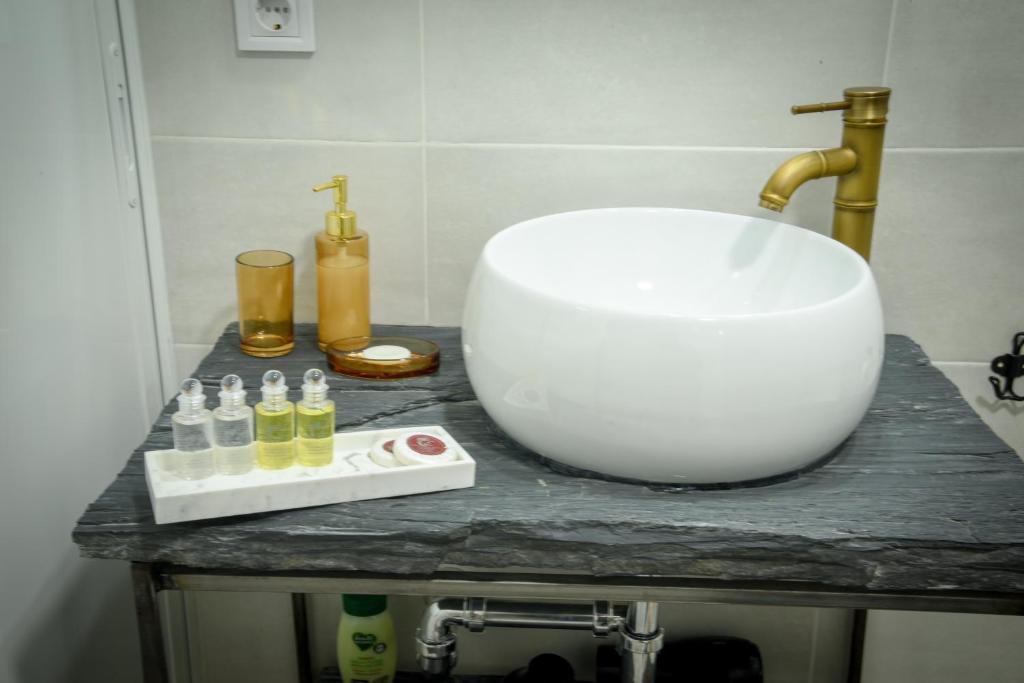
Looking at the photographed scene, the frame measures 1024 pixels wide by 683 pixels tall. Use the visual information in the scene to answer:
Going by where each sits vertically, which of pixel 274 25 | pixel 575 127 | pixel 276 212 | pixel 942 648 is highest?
pixel 274 25

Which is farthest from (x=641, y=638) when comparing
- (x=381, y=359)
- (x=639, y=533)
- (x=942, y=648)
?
(x=942, y=648)

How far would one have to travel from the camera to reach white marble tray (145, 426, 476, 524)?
2.63ft

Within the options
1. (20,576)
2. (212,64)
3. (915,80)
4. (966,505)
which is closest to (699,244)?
(915,80)

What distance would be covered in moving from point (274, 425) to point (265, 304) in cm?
33

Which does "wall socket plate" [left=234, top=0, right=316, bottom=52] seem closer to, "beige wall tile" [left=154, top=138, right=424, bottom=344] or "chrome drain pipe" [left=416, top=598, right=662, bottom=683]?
"beige wall tile" [left=154, top=138, right=424, bottom=344]

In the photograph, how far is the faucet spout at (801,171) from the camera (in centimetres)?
96

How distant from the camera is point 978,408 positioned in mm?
1278

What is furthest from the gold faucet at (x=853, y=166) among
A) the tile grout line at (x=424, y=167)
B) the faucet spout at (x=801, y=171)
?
the tile grout line at (x=424, y=167)

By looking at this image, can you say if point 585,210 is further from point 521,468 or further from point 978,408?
point 978,408

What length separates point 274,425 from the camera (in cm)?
84

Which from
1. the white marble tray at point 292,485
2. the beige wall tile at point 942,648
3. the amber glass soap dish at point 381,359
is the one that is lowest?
the beige wall tile at point 942,648

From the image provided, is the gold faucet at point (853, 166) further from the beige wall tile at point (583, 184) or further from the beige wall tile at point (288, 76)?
the beige wall tile at point (288, 76)

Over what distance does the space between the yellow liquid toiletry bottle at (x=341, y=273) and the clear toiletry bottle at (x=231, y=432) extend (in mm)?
304

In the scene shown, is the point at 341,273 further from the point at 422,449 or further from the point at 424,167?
the point at 422,449
